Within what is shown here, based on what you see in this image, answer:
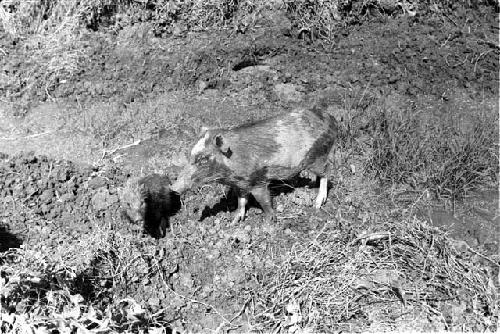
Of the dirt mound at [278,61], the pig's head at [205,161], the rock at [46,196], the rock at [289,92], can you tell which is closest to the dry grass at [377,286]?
the pig's head at [205,161]

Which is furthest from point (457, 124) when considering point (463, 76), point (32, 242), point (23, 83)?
point (23, 83)

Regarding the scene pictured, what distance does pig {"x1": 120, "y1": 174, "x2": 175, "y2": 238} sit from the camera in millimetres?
4625

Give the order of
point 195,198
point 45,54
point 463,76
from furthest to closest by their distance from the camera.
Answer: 1. point 45,54
2. point 463,76
3. point 195,198

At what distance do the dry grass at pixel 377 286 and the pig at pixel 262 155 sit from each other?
25.1 inches

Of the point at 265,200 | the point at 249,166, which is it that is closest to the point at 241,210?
the point at 265,200

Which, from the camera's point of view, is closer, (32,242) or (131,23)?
(32,242)

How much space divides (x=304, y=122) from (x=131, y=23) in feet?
12.0

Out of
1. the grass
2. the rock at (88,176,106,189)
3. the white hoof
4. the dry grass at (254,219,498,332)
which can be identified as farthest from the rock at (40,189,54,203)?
the grass

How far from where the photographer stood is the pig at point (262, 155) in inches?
168

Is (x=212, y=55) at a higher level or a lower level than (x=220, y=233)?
higher

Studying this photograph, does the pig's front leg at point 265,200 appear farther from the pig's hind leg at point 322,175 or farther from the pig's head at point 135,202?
the pig's head at point 135,202

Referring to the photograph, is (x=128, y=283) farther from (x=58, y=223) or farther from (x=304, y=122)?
(x=304, y=122)

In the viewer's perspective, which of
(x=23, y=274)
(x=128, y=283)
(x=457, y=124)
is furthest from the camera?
(x=457, y=124)

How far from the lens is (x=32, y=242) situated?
4.54 m
